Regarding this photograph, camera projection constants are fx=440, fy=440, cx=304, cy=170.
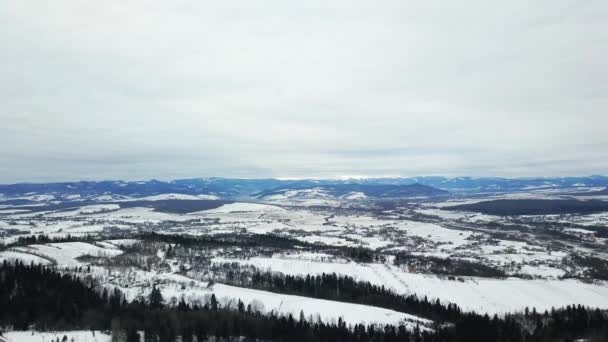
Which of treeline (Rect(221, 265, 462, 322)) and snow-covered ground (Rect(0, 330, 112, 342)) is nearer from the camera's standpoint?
snow-covered ground (Rect(0, 330, 112, 342))

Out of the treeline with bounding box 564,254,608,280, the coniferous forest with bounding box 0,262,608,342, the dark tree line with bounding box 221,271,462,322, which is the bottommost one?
the treeline with bounding box 564,254,608,280

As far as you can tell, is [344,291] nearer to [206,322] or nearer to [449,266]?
[206,322]

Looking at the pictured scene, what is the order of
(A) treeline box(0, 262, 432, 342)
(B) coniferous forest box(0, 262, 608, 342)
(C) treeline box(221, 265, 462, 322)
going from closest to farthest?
(B) coniferous forest box(0, 262, 608, 342)
(A) treeline box(0, 262, 432, 342)
(C) treeline box(221, 265, 462, 322)

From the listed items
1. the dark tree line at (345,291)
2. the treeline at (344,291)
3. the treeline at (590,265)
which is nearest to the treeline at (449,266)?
the treeline at (590,265)

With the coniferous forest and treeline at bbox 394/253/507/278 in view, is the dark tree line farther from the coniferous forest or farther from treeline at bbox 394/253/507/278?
treeline at bbox 394/253/507/278

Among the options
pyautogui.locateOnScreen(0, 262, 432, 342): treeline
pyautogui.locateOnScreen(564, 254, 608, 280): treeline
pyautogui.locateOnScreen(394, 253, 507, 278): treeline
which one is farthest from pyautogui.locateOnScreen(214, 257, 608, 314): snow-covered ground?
pyautogui.locateOnScreen(0, 262, 432, 342): treeline

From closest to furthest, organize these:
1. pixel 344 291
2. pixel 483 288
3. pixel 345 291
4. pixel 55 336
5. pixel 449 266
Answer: pixel 55 336 → pixel 345 291 → pixel 344 291 → pixel 483 288 → pixel 449 266

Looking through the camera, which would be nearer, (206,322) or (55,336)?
(55,336)

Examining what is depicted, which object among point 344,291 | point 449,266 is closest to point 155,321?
point 344,291
